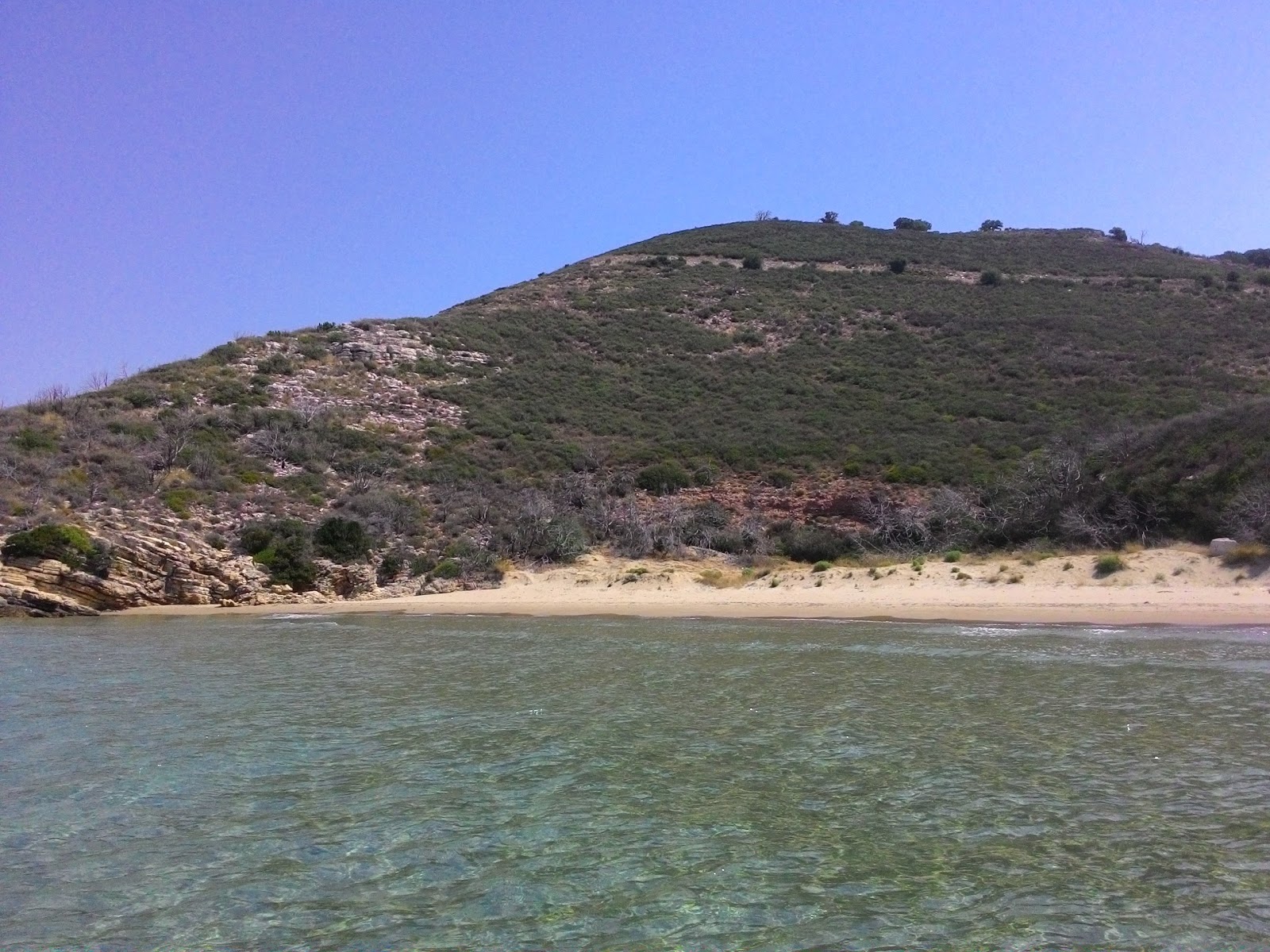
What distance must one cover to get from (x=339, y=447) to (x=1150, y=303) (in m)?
49.0

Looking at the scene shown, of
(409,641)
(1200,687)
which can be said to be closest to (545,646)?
(409,641)

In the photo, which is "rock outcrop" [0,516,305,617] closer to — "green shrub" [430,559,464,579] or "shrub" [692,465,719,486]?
"green shrub" [430,559,464,579]

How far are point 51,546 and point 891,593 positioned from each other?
2085cm

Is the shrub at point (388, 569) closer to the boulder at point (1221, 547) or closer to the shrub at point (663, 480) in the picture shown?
the shrub at point (663, 480)

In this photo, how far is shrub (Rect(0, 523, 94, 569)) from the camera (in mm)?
22969

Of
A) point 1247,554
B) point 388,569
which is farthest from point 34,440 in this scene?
point 1247,554

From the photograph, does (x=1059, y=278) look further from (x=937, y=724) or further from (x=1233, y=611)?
(x=937, y=724)

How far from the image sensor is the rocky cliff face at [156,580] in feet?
74.3

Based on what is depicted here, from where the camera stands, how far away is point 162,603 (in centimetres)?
2412

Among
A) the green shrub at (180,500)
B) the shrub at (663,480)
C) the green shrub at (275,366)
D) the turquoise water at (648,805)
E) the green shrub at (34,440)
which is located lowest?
the turquoise water at (648,805)

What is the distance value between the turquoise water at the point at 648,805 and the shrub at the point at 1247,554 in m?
7.04

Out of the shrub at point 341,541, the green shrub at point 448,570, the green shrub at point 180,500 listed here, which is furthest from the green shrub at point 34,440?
the green shrub at point 448,570

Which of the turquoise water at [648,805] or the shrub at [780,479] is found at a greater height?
the shrub at [780,479]

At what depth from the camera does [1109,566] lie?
20.9 metres
